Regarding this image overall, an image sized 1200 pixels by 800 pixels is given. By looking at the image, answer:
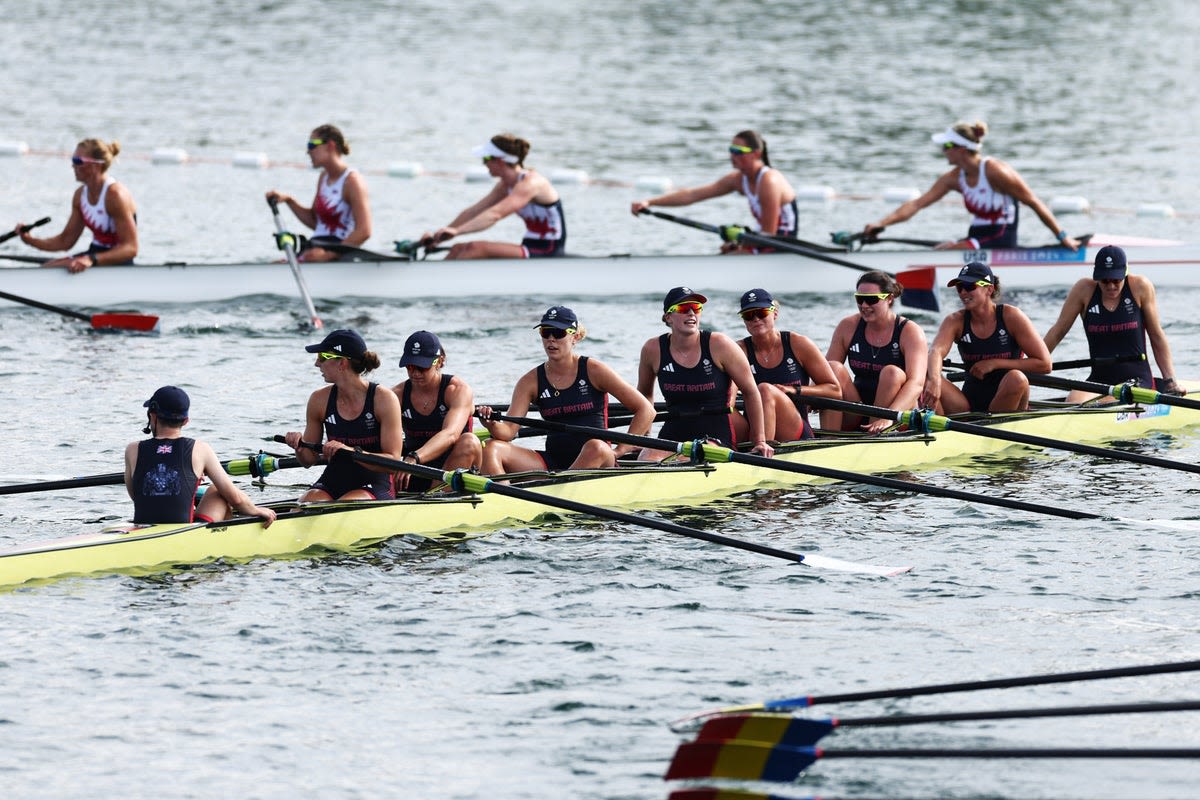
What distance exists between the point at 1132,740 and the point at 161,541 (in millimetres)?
5706

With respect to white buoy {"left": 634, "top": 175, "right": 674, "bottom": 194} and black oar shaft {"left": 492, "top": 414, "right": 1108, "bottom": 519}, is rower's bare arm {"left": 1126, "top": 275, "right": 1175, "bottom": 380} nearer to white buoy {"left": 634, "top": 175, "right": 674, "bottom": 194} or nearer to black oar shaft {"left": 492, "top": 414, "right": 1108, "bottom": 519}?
black oar shaft {"left": 492, "top": 414, "right": 1108, "bottom": 519}

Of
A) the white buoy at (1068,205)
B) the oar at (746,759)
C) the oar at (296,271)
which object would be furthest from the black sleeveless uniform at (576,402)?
the white buoy at (1068,205)

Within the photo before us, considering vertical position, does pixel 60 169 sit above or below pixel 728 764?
above

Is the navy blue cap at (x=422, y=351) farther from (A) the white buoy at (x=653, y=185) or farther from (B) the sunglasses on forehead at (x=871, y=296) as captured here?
(A) the white buoy at (x=653, y=185)

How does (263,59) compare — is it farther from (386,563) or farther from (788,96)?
(386,563)

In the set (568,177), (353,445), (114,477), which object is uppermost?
(568,177)

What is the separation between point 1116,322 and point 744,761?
784 cm

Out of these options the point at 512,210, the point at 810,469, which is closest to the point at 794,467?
the point at 810,469

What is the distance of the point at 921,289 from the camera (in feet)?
65.7

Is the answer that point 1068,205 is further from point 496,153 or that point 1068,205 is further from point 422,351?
point 422,351

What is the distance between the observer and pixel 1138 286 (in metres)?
15.3

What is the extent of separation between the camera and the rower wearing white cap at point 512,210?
20188 millimetres

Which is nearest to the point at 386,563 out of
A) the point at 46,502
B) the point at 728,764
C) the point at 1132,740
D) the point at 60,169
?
the point at 46,502

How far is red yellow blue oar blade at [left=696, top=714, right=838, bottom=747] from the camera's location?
8.81 metres
